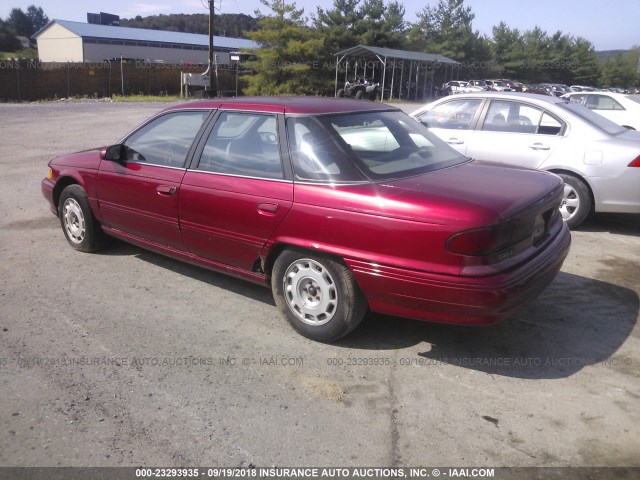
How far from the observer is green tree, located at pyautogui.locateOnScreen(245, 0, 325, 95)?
38875mm

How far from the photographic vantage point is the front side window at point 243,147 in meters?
4.01

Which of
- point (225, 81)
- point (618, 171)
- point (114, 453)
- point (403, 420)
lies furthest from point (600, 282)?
point (225, 81)

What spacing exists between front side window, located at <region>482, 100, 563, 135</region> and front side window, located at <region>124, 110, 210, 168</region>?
418 cm

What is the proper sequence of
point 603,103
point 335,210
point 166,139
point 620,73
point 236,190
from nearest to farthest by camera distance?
point 335,210, point 236,190, point 166,139, point 603,103, point 620,73

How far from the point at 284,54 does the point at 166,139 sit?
36586 mm

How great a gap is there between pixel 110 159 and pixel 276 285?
2.09 meters

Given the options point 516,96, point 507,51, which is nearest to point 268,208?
point 516,96

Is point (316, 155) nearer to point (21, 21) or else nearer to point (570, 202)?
point (570, 202)

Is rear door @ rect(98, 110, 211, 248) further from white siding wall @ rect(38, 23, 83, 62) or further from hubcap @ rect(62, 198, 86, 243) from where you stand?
white siding wall @ rect(38, 23, 83, 62)

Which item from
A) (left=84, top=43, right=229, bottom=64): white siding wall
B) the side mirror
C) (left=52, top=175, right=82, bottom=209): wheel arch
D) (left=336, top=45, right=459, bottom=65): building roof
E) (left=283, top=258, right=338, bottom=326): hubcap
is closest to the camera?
(left=283, top=258, right=338, bottom=326): hubcap

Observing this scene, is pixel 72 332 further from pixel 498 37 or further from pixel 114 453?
pixel 498 37

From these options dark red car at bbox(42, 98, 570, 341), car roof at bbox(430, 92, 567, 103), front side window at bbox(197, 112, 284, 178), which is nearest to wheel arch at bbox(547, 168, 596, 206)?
car roof at bbox(430, 92, 567, 103)

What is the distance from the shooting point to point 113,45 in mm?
60031

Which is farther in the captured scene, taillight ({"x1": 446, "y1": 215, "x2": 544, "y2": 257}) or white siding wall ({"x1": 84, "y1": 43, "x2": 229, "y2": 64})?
white siding wall ({"x1": 84, "y1": 43, "x2": 229, "y2": 64})
